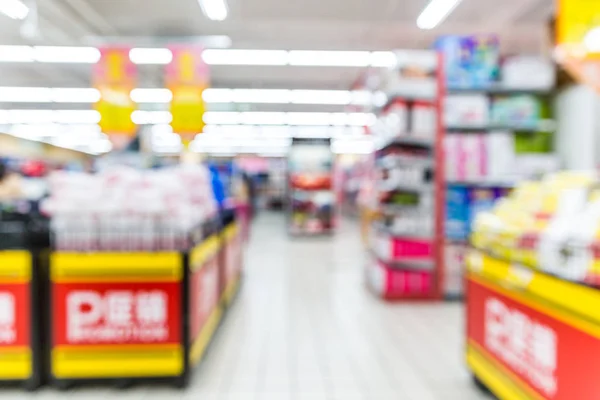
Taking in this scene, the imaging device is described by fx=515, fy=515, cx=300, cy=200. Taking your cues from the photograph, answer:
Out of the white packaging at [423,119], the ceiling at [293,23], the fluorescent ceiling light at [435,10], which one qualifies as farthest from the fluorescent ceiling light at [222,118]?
the white packaging at [423,119]

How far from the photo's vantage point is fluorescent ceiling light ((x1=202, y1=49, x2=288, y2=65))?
10352 mm

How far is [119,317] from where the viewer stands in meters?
3.41

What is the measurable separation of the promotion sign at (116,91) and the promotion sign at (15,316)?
6119 mm

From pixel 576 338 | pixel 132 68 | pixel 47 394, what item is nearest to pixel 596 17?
pixel 576 338

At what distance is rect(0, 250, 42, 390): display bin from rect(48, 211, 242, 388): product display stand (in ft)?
0.35

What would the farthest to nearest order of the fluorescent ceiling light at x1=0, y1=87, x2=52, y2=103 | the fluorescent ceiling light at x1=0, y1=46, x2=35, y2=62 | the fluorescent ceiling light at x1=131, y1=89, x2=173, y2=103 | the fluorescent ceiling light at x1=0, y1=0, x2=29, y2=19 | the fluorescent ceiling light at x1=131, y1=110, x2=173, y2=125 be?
the fluorescent ceiling light at x1=131, y1=110, x2=173, y2=125
the fluorescent ceiling light at x1=0, y1=87, x2=52, y2=103
the fluorescent ceiling light at x1=131, y1=89, x2=173, y2=103
the fluorescent ceiling light at x1=0, y1=46, x2=35, y2=62
the fluorescent ceiling light at x1=0, y1=0, x2=29, y2=19

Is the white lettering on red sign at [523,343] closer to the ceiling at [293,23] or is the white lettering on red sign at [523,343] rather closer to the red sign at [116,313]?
the red sign at [116,313]

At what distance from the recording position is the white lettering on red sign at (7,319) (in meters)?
3.33

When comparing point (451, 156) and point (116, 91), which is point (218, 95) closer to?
point (116, 91)

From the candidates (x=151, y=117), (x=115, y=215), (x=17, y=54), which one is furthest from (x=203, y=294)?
(x=151, y=117)

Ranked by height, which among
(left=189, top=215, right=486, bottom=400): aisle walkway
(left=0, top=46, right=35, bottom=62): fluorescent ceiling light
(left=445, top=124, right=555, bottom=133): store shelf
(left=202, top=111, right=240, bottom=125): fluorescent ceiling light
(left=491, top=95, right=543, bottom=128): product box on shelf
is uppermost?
(left=0, top=46, right=35, bottom=62): fluorescent ceiling light

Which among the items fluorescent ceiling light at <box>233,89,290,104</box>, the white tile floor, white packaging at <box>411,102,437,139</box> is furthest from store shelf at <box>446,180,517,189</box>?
fluorescent ceiling light at <box>233,89,290,104</box>

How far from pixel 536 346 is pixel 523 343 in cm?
15

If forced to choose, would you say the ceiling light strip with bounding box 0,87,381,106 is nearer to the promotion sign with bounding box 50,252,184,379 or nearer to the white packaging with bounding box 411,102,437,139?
the white packaging with bounding box 411,102,437,139
